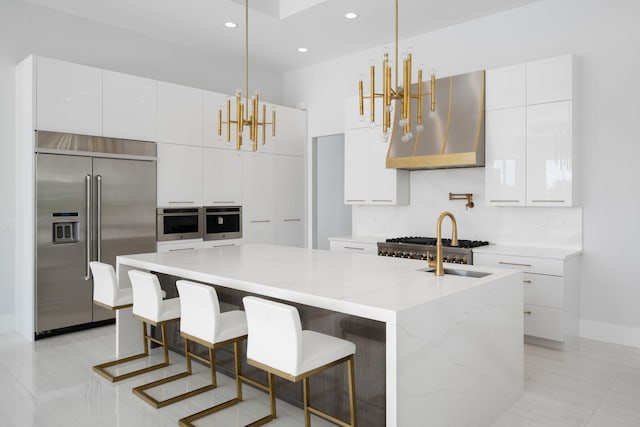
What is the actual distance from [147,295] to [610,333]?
395 cm

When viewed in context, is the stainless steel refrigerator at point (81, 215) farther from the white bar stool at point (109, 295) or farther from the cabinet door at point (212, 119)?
the white bar stool at point (109, 295)

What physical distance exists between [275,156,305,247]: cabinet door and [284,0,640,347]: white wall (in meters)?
2.52

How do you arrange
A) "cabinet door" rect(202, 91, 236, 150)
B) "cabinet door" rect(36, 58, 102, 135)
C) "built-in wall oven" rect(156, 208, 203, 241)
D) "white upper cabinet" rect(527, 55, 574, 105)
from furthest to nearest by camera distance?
"cabinet door" rect(202, 91, 236, 150) < "built-in wall oven" rect(156, 208, 203, 241) < "cabinet door" rect(36, 58, 102, 135) < "white upper cabinet" rect(527, 55, 574, 105)

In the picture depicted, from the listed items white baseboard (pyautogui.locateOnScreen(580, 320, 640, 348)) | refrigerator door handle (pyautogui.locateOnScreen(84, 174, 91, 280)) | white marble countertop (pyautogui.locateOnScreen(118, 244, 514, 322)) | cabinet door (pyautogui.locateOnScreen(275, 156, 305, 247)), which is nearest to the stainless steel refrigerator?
refrigerator door handle (pyautogui.locateOnScreen(84, 174, 91, 280))

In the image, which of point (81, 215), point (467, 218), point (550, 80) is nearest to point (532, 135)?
point (550, 80)

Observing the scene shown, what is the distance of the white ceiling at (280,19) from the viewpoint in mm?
4598

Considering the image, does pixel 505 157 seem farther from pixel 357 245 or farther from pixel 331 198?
pixel 331 198

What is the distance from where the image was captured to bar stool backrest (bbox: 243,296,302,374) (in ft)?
6.63

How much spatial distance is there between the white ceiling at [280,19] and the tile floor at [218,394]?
3.34 metres

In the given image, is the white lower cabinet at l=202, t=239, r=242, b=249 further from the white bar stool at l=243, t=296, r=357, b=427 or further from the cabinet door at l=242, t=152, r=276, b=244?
the white bar stool at l=243, t=296, r=357, b=427

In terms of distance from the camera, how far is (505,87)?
14.3 feet

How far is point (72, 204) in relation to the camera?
4.38 metres

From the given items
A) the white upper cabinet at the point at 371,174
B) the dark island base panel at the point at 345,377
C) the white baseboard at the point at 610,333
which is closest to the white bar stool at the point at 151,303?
the dark island base panel at the point at 345,377

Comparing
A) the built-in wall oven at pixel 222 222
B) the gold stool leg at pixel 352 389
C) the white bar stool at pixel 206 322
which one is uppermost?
the built-in wall oven at pixel 222 222
